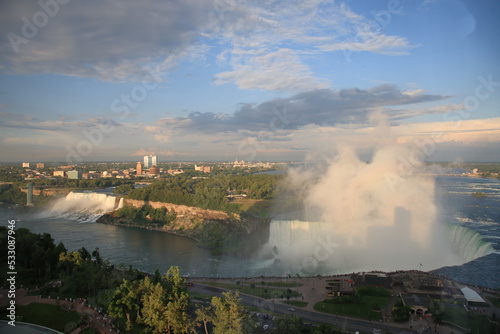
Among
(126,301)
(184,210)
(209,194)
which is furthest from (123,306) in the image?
(209,194)

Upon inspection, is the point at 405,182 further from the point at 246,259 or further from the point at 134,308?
the point at 134,308

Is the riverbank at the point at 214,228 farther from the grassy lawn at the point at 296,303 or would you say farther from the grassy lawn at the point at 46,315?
the grassy lawn at the point at 46,315

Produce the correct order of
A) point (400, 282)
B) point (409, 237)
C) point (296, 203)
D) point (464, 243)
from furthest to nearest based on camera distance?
1. point (296, 203)
2. point (409, 237)
3. point (464, 243)
4. point (400, 282)

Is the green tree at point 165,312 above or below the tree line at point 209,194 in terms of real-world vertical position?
below

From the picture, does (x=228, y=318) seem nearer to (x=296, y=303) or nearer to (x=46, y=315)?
(x=296, y=303)

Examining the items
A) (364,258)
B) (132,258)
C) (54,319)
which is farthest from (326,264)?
(54,319)

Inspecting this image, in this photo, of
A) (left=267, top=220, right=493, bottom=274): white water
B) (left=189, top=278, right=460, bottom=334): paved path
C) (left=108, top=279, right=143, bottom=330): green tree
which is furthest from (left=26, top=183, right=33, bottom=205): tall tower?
(left=108, top=279, right=143, bottom=330): green tree

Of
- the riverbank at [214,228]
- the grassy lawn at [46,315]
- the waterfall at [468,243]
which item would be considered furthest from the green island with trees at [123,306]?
the waterfall at [468,243]
